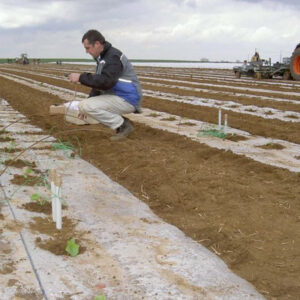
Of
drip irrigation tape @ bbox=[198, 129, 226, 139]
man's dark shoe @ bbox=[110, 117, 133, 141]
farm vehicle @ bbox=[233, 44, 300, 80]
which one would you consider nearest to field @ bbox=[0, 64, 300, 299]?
drip irrigation tape @ bbox=[198, 129, 226, 139]

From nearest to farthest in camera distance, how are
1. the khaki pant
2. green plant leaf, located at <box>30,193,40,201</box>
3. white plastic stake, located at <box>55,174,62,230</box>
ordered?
white plastic stake, located at <box>55,174,62,230</box> < green plant leaf, located at <box>30,193,40,201</box> < the khaki pant

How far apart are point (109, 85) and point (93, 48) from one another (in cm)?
46

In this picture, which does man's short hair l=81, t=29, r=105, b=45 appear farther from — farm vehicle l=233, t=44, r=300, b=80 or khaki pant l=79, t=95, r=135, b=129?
farm vehicle l=233, t=44, r=300, b=80

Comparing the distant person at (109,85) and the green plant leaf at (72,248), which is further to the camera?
the distant person at (109,85)

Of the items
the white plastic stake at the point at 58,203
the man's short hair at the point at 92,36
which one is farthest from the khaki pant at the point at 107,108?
the white plastic stake at the point at 58,203

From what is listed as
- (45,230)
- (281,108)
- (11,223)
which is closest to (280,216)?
(45,230)

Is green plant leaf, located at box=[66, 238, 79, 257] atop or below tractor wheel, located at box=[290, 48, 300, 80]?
below

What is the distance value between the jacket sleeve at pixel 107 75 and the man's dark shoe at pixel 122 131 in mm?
730

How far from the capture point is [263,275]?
2.39 m

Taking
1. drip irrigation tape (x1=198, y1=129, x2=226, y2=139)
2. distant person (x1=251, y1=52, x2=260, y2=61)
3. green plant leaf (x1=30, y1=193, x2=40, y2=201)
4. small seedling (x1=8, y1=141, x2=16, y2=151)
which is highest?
distant person (x1=251, y1=52, x2=260, y2=61)

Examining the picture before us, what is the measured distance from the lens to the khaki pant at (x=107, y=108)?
17.9 ft

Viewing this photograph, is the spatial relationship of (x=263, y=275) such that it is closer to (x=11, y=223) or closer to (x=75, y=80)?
(x=11, y=223)

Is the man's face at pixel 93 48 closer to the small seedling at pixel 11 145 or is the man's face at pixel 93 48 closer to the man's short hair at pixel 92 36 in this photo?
the man's short hair at pixel 92 36

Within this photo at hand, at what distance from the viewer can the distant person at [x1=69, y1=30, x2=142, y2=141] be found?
5.07 metres
